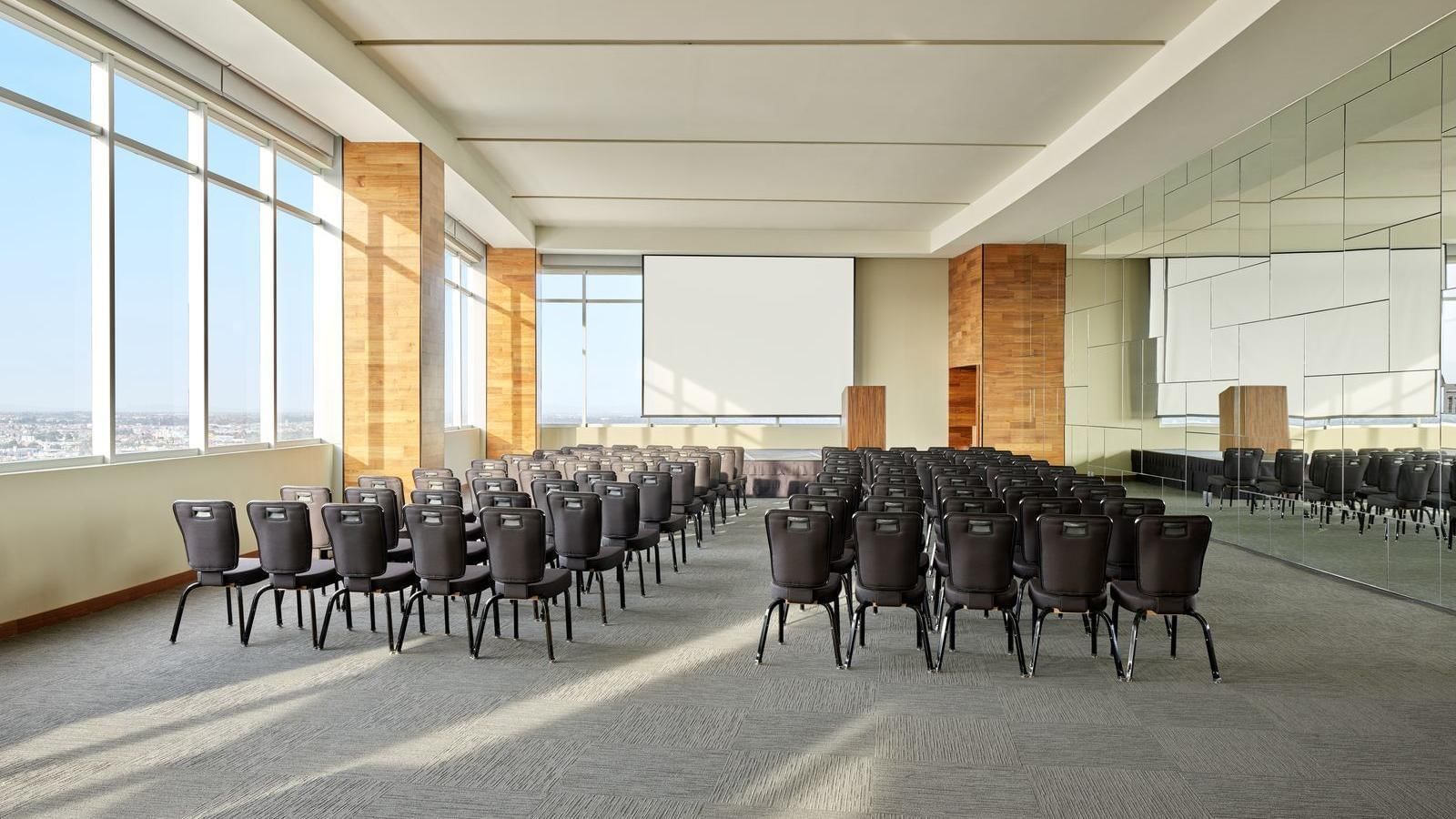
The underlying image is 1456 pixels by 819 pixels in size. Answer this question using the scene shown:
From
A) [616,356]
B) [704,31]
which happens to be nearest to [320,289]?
[704,31]

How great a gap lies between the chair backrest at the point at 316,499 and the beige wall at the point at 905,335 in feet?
43.2

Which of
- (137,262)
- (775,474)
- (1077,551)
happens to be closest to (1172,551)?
(1077,551)

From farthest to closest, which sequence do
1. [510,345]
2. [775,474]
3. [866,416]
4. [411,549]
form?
[510,345]
[866,416]
[775,474]
[411,549]

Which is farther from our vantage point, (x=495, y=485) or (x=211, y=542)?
(x=495, y=485)

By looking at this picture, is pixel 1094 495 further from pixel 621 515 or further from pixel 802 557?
pixel 621 515

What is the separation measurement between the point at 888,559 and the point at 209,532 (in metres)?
4.04

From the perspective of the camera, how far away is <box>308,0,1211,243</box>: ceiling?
725 centimetres

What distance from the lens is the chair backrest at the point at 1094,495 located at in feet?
19.2

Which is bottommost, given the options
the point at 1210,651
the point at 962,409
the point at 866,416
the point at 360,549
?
the point at 1210,651

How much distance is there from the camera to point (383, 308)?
31.6 ft

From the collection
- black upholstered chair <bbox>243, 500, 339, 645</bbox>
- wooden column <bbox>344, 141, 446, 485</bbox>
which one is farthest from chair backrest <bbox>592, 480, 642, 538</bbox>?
A: wooden column <bbox>344, 141, 446, 485</bbox>

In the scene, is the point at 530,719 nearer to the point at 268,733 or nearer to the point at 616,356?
the point at 268,733

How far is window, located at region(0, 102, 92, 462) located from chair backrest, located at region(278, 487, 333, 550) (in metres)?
1.68

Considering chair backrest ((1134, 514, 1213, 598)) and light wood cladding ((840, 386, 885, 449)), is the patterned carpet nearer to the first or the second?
chair backrest ((1134, 514, 1213, 598))
